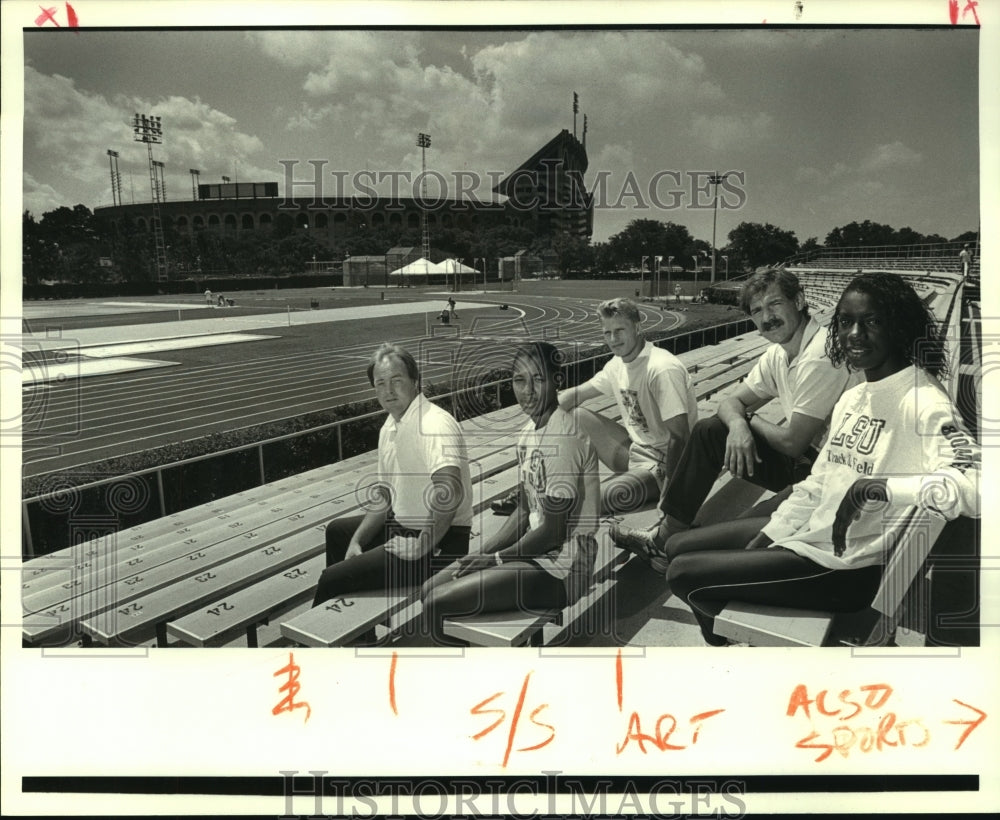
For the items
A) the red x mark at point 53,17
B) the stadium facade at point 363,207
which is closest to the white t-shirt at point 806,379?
the stadium facade at point 363,207

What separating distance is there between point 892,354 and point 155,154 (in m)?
2.94

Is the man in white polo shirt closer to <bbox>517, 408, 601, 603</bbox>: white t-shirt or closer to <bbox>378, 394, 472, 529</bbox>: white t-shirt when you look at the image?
<bbox>378, 394, 472, 529</bbox>: white t-shirt

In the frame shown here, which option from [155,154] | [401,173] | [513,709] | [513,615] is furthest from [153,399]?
[513,709]

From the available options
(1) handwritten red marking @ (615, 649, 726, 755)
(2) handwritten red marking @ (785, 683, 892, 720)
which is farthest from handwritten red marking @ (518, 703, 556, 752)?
(2) handwritten red marking @ (785, 683, 892, 720)

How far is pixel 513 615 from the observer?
273cm

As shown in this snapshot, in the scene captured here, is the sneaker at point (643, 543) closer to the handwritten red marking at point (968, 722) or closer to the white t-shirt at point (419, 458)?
the white t-shirt at point (419, 458)

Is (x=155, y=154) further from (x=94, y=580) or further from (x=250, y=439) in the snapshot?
(x=94, y=580)

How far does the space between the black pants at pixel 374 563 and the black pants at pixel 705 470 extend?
0.88 m

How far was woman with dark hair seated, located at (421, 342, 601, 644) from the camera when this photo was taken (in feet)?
9.03

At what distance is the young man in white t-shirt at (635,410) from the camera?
2.78 m

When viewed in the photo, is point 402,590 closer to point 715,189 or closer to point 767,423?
point 767,423

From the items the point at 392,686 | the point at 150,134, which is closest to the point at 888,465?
the point at 392,686

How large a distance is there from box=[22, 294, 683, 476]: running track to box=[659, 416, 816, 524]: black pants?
1.61 ft

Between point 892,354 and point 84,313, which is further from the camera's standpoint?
point 84,313
